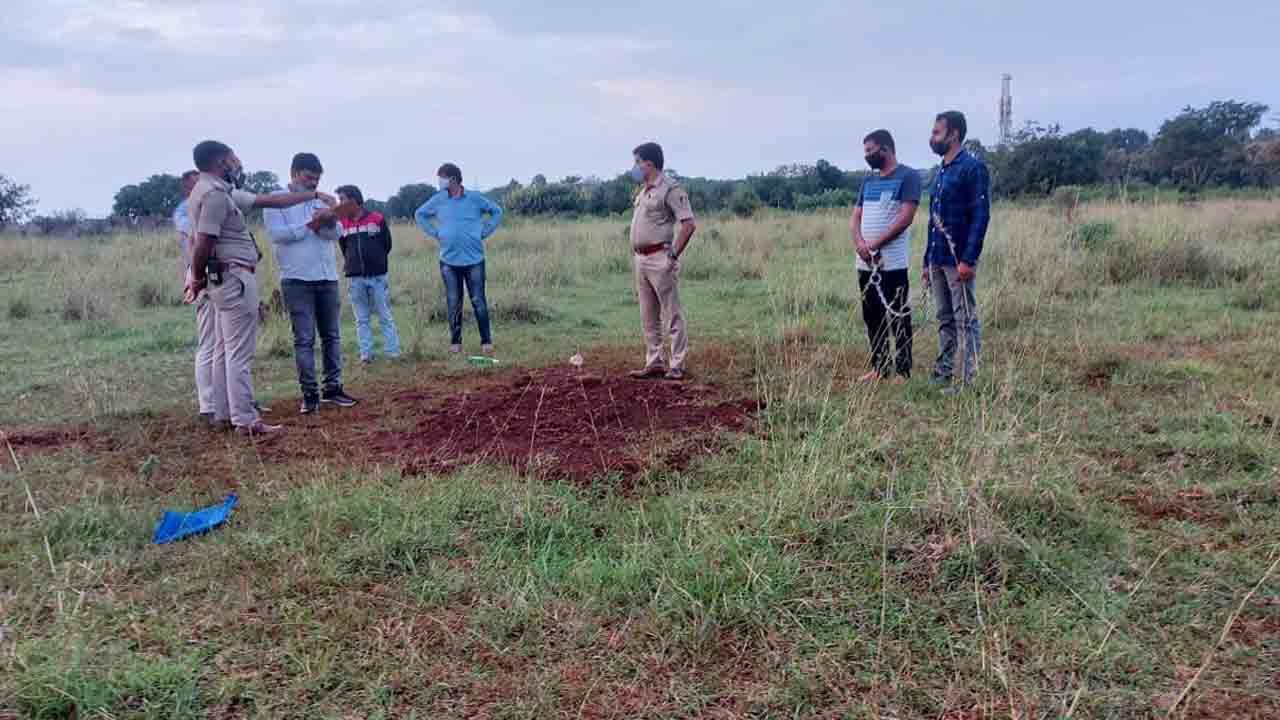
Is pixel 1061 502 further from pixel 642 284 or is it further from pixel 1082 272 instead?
pixel 1082 272

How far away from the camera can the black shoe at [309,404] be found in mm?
5520

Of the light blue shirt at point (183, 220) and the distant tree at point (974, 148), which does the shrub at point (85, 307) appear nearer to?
the light blue shirt at point (183, 220)

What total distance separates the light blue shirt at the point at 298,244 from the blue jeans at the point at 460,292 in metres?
1.79

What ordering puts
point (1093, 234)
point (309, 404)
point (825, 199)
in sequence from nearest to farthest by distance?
point (309, 404) < point (1093, 234) < point (825, 199)

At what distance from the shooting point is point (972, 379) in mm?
5238

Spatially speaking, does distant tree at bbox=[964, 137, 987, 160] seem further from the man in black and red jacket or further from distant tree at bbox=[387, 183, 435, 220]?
distant tree at bbox=[387, 183, 435, 220]

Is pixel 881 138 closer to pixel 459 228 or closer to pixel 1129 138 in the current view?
pixel 459 228

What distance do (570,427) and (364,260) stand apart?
11.0 ft

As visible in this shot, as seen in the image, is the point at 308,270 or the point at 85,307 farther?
the point at 85,307

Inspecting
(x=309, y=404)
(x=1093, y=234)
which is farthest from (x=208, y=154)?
(x=1093, y=234)

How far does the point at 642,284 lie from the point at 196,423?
3106 mm

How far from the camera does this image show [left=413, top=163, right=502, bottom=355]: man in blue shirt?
23.6 ft

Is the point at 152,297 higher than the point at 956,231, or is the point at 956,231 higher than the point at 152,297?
the point at 956,231

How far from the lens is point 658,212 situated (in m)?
5.94
